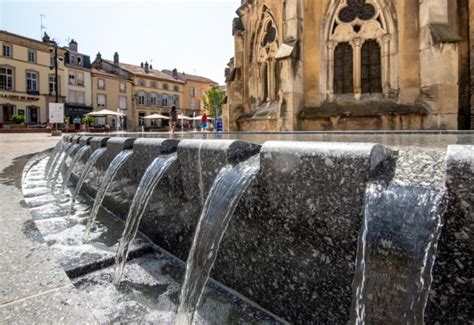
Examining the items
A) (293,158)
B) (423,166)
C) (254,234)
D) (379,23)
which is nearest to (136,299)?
(254,234)

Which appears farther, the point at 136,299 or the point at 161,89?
the point at 161,89

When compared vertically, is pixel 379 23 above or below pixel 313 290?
above

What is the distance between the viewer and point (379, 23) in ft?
32.9

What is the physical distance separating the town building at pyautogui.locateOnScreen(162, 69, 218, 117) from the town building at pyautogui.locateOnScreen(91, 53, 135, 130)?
499 inches

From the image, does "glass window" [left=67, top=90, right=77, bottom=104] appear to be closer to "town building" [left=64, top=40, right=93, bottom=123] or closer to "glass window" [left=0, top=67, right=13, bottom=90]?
"town building" [left=64, top=40, right=93, bottom=123]

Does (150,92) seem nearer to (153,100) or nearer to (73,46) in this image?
(153,100)

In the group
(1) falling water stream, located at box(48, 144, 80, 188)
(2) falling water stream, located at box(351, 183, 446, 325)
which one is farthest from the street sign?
(2) falling water stream, located at box(351, 183, 446, 325)

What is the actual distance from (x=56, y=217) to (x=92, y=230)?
2.12ft

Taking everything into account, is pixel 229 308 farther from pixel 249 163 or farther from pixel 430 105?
pixel 430 105

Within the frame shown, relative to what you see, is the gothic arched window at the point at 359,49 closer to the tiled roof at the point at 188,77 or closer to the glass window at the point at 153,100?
the glass window at the point at 153,100

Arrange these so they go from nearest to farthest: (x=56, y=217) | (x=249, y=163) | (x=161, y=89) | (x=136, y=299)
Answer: (x=249, y=163) → (x=136, y=299) → (x=56, y=217) → (x=161, y=89)

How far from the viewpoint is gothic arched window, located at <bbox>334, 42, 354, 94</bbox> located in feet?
35.1

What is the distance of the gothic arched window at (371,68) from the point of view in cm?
1031

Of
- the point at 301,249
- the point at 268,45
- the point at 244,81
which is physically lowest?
the point at 301,249
